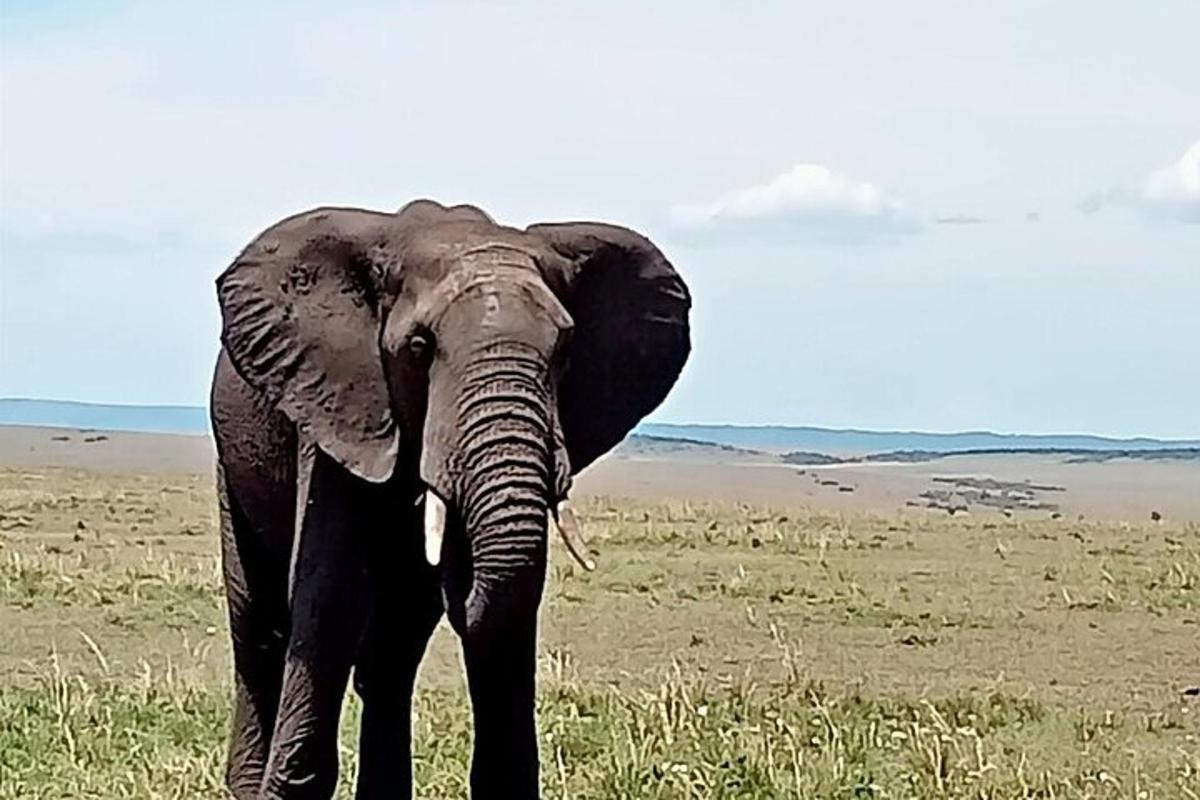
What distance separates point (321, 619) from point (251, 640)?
3.98ft

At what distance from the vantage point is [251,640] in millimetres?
8188

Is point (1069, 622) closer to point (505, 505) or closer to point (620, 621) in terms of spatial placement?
point (620, 621)

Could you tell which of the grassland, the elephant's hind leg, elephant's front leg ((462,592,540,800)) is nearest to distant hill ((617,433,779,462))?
the grassland

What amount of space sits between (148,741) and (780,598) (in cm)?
1017

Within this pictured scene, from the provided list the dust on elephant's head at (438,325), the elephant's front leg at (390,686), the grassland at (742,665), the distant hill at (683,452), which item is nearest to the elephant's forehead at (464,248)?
the dust on elephant's head at (438,325)

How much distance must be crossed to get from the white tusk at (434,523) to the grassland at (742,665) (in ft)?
8.64

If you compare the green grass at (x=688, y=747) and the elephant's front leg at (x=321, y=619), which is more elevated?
the elephant's front leg at (x=321, y=619)

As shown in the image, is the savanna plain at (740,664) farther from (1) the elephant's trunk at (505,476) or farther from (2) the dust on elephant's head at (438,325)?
(1) the elephant's trunk at (505,476)

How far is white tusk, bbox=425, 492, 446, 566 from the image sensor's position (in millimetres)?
6211

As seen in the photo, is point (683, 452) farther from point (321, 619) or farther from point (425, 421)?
point (425, 421)

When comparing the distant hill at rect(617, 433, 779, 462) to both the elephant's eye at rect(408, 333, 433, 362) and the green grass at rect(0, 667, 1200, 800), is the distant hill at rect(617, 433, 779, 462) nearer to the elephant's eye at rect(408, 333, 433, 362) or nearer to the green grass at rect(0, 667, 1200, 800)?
the green grass at rect(0, 667, 1200, 800)

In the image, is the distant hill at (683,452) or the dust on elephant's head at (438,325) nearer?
the dust on elephant's head at (438,325)

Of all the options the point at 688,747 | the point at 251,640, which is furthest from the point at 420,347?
the point at 688,747

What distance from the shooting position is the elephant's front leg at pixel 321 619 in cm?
701
